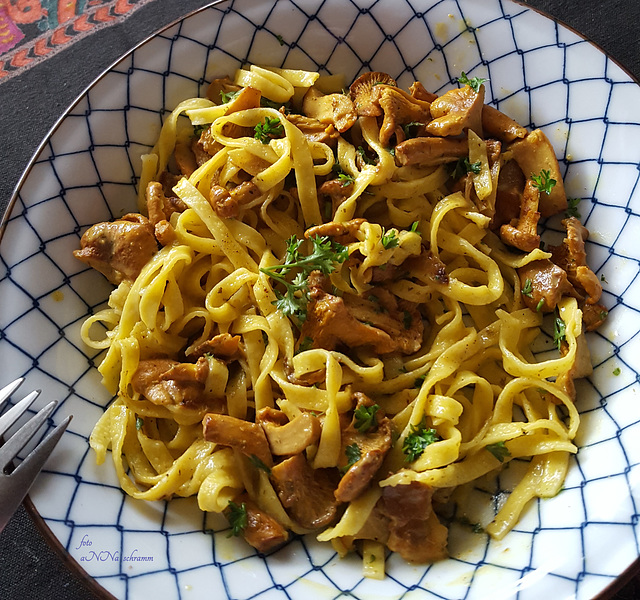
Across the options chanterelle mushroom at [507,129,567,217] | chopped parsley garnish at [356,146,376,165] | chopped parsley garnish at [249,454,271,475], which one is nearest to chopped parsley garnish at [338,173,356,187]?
chopped parsley garnish at [356,146,376,165]

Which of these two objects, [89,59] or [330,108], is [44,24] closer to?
[89,59]

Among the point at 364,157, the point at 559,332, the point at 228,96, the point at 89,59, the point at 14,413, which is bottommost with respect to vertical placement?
the point at 559,332

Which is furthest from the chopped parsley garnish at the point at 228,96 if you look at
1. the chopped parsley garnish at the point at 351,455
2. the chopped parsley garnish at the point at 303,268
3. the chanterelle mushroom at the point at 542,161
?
the chopped parsley garnish at the point at 351,455

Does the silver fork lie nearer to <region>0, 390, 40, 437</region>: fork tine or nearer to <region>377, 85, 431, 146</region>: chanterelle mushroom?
<region>0, 390, 40, 437</region>: fork tine

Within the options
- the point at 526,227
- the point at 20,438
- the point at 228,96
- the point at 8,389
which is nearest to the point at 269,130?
the point at 228,96

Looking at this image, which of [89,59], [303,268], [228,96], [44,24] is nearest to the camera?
[303,268]

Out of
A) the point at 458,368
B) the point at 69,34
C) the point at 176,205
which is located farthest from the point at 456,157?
the point at 69,34
